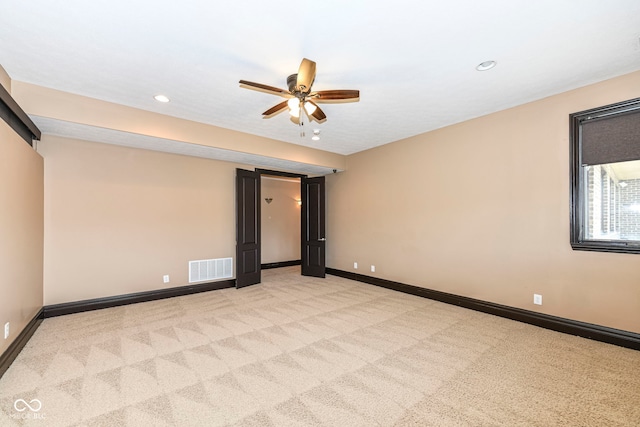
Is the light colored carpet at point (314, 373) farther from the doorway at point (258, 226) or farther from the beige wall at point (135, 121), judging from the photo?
the beige wall at point (135, 121)

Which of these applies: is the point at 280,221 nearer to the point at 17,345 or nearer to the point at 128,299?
the point at 128,299

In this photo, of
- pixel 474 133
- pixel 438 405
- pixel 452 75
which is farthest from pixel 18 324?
pixel 474 133

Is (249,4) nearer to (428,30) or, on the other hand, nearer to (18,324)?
(428,30)

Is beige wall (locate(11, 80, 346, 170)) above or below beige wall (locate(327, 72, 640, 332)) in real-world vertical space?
above

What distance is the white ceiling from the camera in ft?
6.48

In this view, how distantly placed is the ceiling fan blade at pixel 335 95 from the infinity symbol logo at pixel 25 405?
10.9ft

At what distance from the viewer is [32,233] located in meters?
3.30

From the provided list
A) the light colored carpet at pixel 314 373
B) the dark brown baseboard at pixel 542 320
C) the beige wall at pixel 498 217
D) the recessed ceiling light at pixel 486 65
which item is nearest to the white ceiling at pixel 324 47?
the recessed ceiling light at pixel 486 65

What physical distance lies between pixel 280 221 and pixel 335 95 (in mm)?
5885

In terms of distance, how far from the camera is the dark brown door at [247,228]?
5520 mm

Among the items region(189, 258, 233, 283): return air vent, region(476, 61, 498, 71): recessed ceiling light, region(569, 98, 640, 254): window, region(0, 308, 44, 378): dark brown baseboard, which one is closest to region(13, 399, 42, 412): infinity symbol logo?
region(0, 308, 44, 378): dark brown baseboard

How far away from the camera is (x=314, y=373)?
242 cm

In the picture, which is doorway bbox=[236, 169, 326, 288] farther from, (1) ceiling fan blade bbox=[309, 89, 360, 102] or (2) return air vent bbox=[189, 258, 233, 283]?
(1) ceiling fan blade bbox=[309, 89, 360, 102]

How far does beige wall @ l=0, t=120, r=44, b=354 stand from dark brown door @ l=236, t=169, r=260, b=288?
2.81 meters
